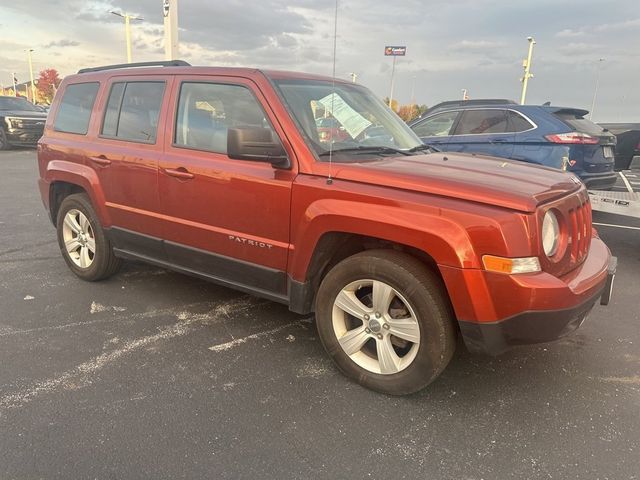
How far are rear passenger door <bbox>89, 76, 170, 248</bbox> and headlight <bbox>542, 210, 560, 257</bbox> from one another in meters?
2.67

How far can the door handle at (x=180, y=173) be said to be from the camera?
11.5ft

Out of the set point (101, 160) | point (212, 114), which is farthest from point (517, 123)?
point (101, 160)

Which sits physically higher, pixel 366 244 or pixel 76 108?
pixel 76 108

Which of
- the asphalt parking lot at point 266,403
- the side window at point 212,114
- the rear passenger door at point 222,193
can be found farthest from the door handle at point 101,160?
the asphalt parking lot at point 266,403

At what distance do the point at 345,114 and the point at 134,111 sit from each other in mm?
1765

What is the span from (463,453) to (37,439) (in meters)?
2.11

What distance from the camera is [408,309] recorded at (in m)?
2.80

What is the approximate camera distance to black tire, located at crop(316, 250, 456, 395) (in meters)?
2.65

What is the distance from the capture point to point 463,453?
246cm

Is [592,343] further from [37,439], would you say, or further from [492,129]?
[492,129]

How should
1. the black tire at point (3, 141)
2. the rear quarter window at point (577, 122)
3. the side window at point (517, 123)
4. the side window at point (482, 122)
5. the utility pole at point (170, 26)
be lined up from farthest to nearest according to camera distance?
the black tire at point (3, 141)
the utility pole at point (170, 26)
the side window at point (482, 122)
the side window at point (517, 123)
the rear quarter window at point (577, 122)

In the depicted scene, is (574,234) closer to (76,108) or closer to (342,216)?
(342,216)

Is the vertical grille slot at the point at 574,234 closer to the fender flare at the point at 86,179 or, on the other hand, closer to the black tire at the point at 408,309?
the black tire at the point at 408,309

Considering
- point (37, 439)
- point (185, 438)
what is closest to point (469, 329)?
point (185, 438)
